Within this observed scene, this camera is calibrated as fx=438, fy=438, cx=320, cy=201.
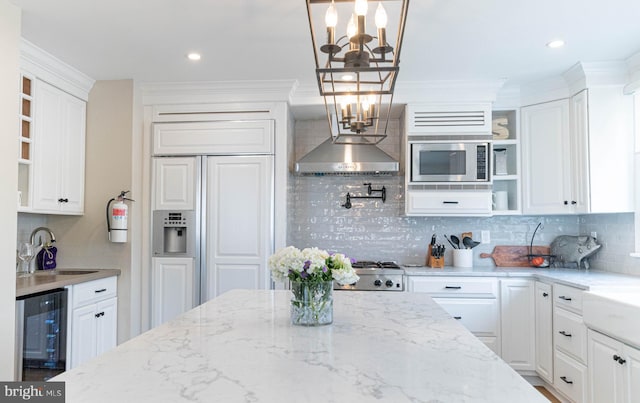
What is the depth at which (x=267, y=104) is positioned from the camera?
12.6 ft

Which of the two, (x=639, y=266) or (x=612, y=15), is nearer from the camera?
(x=612, y=15)

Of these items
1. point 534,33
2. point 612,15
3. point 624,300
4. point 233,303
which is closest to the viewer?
point 233,303

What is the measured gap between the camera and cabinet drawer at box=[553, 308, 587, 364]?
2.82 m

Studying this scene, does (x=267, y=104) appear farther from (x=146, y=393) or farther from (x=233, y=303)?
(x=146, y=393)

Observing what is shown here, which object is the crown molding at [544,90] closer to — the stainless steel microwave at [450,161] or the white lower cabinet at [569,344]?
the stainless steel microwave at [450,161]

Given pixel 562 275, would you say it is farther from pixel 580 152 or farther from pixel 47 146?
pixel 47 146

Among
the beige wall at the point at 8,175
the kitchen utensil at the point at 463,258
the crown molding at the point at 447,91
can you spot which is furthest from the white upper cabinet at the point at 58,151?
the kitchen utensil at the point at 463,258

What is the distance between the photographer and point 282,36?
2885 millimetres

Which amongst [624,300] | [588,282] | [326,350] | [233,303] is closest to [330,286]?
[326,350]

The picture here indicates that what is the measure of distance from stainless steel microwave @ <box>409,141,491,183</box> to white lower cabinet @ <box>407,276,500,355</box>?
87cm

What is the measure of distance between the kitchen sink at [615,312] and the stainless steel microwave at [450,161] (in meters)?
1.39

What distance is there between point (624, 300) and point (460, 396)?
6.24ft

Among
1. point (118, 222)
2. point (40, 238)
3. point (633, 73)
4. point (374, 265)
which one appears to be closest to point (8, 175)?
point (118, 222)

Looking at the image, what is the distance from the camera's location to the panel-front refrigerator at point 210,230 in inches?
148
